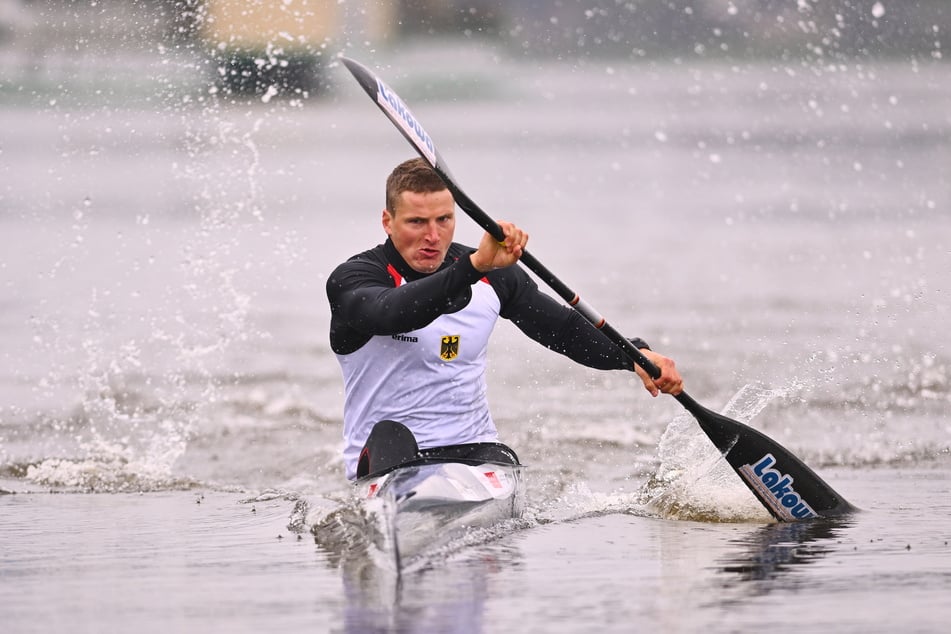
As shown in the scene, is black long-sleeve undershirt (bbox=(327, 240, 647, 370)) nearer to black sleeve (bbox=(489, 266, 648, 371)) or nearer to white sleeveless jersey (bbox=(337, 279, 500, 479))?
black sleeve (bbox=(489, 266, 648, 371))

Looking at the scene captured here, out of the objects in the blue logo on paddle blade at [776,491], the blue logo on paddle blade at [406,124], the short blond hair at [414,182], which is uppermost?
the blue logo on paddle blade at [406,124]

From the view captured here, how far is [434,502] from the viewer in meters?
5.61

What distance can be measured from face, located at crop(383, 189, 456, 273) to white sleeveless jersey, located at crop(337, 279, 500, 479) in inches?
5.0

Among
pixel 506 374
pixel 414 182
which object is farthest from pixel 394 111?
pixel 506 374

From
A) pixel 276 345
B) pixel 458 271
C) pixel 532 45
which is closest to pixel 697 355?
pixel 276 345

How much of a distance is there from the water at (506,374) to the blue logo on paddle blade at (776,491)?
0.41 feet

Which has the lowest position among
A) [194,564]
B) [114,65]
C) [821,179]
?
[194,564]

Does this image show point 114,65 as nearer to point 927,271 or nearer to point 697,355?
point 927,271

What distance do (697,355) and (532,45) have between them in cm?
2840

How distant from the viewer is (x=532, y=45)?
39969mm

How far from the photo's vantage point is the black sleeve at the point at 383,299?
5.44 metres

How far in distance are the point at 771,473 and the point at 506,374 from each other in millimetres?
5200

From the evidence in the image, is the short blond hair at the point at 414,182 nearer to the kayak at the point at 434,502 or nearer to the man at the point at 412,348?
the man at the point at 412,348

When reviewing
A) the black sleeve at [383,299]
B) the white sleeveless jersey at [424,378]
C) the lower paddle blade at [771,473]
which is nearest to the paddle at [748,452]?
the lower paddle blade at [771,473]
